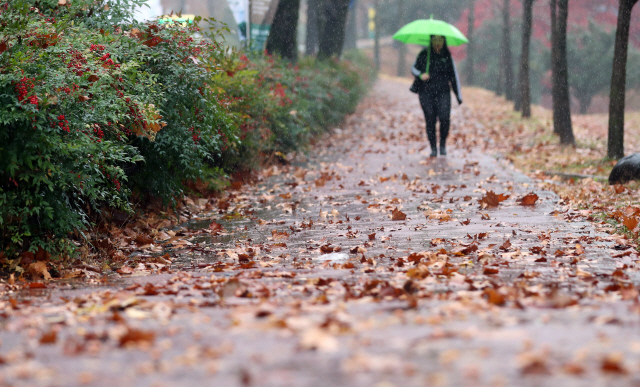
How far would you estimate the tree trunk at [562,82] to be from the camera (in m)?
14.1

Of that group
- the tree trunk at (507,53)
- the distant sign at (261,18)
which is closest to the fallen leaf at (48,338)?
the distant sign at (261,18)

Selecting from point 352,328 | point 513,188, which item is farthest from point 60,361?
point 513,188

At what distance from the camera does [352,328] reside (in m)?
2.84

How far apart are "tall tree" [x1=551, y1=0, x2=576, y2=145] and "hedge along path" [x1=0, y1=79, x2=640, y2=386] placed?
7.67 meters

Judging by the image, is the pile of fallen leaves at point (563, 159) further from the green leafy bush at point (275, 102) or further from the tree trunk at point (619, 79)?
the green leafy bush at point (275, 102)

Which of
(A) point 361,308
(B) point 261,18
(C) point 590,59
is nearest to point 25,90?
(A) point 361,308

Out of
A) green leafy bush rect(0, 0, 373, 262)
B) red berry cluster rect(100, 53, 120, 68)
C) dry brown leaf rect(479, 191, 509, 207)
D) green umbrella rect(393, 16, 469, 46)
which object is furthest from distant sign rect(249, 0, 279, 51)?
red berry cluster rect(100, 53, 120, 68)

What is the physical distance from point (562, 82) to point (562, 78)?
0.09m

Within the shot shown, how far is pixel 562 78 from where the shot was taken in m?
14.4

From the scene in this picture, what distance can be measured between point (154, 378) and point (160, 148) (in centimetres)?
478

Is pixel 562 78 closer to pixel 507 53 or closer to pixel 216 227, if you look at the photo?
pixel 216 227

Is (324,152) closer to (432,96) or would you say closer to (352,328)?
(432,96)

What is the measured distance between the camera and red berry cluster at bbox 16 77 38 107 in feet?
15.1

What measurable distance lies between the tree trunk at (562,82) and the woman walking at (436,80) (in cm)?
367
